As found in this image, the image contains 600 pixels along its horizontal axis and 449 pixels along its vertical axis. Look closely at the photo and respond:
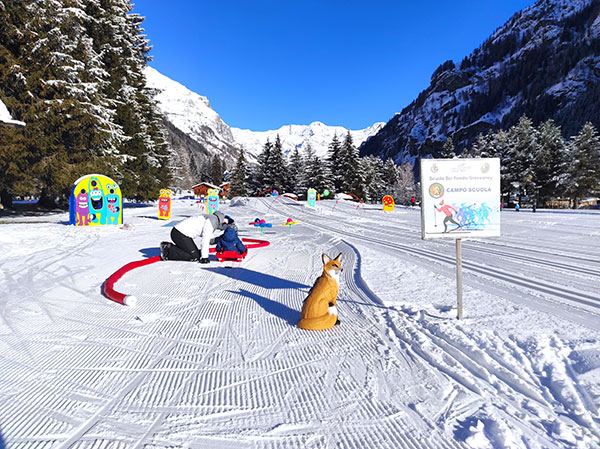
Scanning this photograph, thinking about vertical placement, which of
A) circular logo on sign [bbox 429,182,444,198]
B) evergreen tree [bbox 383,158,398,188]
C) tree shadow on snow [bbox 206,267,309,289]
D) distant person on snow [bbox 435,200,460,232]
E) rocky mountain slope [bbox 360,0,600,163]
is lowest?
tree shadow on snow [bbox 206,267,309,289]

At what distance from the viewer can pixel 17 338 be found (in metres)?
3.55

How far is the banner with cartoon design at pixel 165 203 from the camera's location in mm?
18331

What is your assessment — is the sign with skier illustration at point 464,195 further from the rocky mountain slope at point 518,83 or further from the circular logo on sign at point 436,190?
the rocky mountain slope at point 518,83

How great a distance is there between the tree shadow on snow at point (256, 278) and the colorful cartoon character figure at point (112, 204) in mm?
9816

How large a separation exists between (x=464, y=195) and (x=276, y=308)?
310 centimetres

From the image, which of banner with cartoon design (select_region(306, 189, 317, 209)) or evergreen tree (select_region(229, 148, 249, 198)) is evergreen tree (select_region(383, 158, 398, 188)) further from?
banner with cartoon design (select_region(306, 189, 317, 209))

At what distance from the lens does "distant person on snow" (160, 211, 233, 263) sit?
7.70 metres

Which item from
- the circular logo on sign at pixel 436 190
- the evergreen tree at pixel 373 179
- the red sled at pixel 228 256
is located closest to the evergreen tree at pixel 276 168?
the evergreen tree at pixel 373 179

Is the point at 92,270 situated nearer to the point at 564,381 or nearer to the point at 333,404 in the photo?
the point at 333,404

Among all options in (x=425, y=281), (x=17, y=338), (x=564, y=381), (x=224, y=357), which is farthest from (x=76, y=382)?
(x=425, y=281)

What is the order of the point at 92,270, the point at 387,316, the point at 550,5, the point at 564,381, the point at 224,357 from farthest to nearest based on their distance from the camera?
1. the point at 550,5
2. the point at 92,270
3. the point at 387,316
4. the point at 224,357
5. the point at 564,381

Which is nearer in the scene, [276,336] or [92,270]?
[276,336]

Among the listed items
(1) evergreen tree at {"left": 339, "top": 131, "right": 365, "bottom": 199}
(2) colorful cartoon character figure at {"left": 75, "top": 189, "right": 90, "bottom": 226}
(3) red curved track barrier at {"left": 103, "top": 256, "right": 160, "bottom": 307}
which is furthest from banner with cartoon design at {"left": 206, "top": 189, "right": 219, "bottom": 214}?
(1) evergreen tree at {"left": 339, "top": 131, "right": 365, "bottom": 199}

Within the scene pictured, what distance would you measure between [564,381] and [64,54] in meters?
21.7
